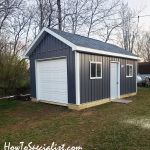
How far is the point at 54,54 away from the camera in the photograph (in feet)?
36.7

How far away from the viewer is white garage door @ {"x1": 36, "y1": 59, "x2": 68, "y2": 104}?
10.9m

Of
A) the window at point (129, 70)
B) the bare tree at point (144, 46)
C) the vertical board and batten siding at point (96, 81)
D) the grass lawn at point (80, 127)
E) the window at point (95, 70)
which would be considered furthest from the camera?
the bare tree at point (144, 46)

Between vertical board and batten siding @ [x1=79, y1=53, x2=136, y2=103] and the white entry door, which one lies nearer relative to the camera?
vertical board and batten siding @ [x1=79, y1=53, x2=136, y2=103]

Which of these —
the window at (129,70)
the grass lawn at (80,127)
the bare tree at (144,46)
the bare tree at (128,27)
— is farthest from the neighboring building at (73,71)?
the bare tree at (144,46)

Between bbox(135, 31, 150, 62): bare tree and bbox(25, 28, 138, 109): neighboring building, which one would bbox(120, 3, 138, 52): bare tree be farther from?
bbox(25, 28, 138, 109): neighboring building

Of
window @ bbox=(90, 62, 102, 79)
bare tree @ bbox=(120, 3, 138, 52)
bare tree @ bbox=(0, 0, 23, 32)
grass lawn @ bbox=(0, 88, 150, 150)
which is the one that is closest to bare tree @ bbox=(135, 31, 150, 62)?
bare tree @ bbox=(120, 3, 138, 52)

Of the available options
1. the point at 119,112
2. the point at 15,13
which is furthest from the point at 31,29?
the point at 119,112

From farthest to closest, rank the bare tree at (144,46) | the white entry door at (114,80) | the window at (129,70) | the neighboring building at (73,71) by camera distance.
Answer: the bare tree at (144,46) < the window at (129,70) < the white entry door at (114,80) < the neighboring building at (73,71)

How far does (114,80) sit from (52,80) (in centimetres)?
392

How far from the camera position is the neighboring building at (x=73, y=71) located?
10156 millimetres

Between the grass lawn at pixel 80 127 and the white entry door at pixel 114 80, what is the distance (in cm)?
245

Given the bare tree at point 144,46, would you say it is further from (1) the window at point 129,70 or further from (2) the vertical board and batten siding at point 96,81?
(2) the vertical board and batten siding at point 96,81

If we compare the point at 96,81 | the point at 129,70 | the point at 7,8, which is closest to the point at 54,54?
the point at 96,81

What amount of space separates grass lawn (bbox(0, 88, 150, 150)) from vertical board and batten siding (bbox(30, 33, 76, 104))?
1.23 metres
